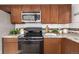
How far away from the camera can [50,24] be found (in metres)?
4.84

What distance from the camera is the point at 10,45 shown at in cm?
423

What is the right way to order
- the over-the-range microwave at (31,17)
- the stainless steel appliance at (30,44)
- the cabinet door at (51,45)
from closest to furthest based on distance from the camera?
the cabinet door at (51,45) → the stainless steel appliance at (30,44) → the over-the-range microwave at (31,17)

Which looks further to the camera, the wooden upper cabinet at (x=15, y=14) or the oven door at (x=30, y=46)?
the wooden upper cabinet at (x=15, y=14)

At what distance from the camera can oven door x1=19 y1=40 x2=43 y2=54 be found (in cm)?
423

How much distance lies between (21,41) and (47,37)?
66 cm

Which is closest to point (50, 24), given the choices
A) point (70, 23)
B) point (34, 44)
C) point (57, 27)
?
point (57, 27)

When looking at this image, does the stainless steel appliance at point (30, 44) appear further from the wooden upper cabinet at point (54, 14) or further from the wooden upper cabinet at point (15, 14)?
the wooden upper cabinet at point (54, 14)

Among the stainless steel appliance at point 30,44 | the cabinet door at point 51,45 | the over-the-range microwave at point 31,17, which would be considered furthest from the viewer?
the over-the-range microwave at point 31,17

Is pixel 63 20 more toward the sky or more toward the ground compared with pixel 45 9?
more toward the ground

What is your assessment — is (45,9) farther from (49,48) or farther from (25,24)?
(49,48)

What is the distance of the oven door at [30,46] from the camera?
423 centimetres

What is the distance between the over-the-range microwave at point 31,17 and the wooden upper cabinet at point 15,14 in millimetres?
117

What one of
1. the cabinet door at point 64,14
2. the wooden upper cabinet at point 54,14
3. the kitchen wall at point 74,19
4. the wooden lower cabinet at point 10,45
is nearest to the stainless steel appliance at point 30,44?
the wooden lower cabinet at point 10,45

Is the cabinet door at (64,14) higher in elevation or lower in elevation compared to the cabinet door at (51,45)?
higher
